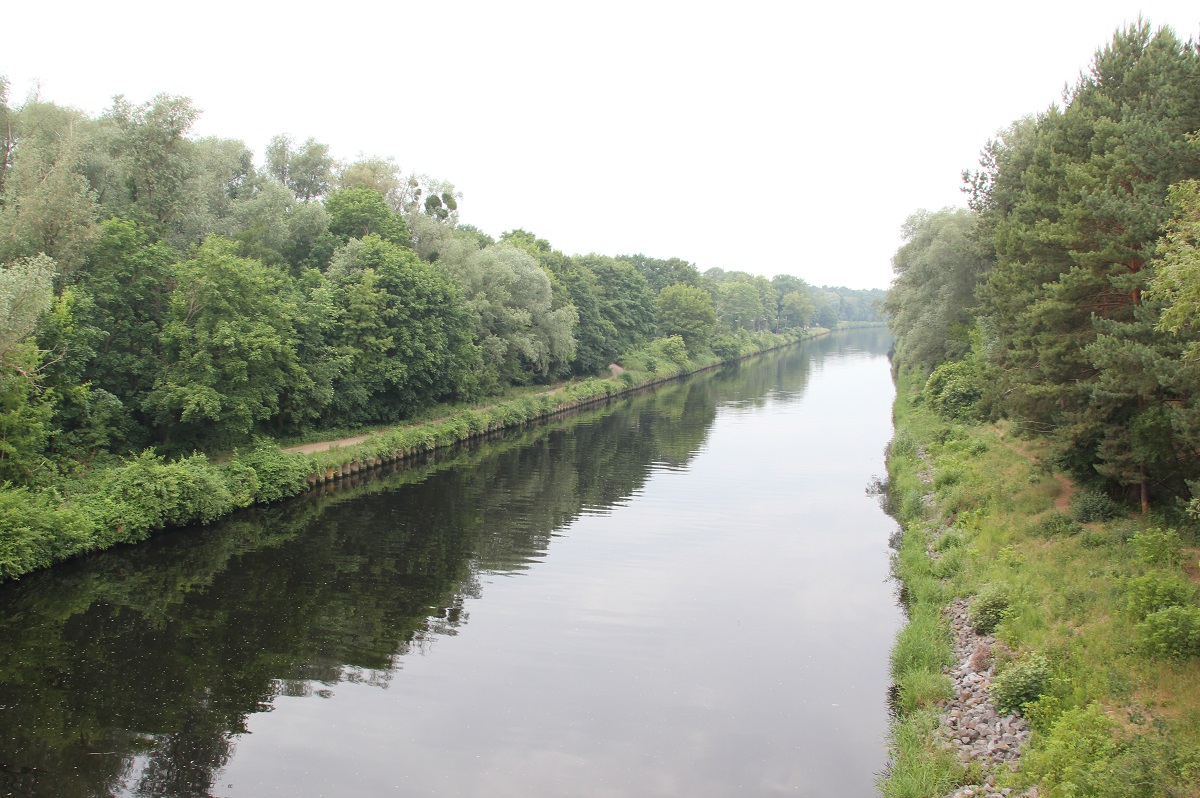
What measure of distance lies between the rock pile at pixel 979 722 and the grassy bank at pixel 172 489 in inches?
835

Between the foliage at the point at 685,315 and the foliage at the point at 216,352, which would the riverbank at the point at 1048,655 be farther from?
the foliage at the point at 685,315

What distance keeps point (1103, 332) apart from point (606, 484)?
20.9 metres

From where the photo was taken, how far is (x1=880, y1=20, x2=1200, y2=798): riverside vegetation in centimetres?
1120

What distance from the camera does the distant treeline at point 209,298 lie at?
25.3 meters

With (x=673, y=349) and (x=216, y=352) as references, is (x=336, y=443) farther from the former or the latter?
(x=673, y=349)

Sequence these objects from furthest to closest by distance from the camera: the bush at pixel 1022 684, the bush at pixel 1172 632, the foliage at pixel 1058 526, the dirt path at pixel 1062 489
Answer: the dirt path at pixel 1062 489, the foliage at pixel 1058 526, the bush at pixel 1022 684, the bush at pixel 1172 632

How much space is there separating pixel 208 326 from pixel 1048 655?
27.6m

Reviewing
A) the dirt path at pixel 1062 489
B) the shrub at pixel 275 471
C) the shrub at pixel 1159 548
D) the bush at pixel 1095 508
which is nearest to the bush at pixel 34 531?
the shrub at pixel 275 471

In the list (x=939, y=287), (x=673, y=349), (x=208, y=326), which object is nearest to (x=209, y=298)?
(x=208, y=326)

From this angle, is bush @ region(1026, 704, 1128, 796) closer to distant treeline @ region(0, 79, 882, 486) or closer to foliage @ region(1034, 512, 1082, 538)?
foliage @ region(1034, 512, 1082, 538)

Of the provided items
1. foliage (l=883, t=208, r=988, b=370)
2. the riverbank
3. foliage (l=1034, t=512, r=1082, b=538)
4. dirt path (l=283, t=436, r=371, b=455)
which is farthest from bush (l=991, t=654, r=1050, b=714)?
foliage (l=883, t=208, r=988, b=370)

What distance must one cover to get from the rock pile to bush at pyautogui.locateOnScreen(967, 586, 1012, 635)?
0.22m

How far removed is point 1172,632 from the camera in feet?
39.3

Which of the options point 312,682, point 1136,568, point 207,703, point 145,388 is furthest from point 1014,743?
point 145,388
